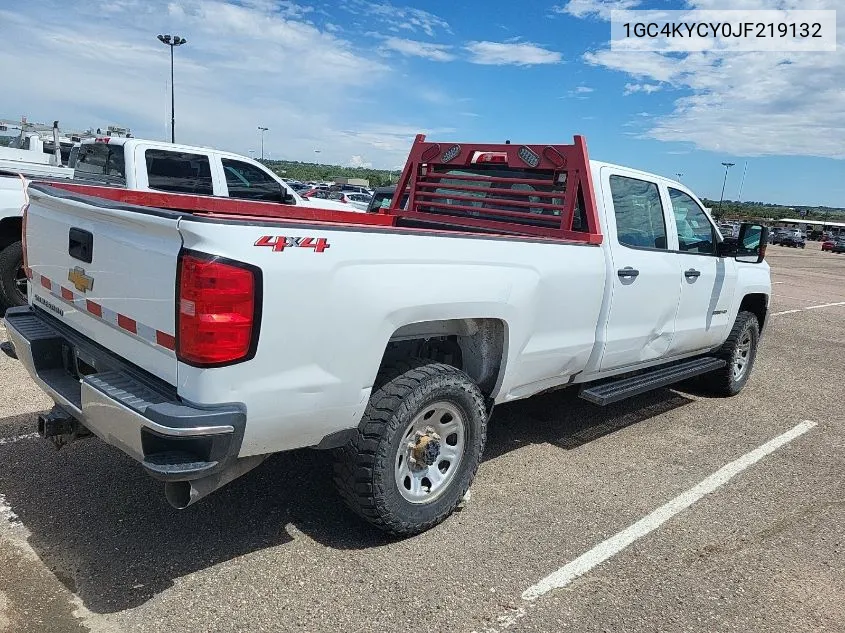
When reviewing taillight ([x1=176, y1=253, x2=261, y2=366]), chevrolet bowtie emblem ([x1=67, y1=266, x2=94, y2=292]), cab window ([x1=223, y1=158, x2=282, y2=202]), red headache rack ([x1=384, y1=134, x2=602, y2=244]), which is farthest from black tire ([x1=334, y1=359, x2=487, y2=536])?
cab window ([x1=223, y1=158, x2=282, y2=202])

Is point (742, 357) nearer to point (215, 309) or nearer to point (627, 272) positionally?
point (627, 272)

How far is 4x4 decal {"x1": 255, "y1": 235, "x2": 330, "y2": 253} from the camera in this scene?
8.01 feet

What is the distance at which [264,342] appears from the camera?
2.49 m

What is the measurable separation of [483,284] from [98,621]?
2.18 metres

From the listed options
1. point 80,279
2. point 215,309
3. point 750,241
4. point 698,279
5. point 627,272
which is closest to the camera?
point 215,309

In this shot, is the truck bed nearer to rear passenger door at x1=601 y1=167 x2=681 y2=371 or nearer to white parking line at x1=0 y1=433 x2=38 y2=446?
rear passenger door at x1=601 y1=167 x2=681 y2=371

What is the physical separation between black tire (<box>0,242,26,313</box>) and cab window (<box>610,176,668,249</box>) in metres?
5.62

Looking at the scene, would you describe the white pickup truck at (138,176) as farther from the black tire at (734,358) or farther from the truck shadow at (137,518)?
the black tire at (734,358)

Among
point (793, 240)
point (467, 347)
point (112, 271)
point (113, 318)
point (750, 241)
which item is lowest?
point (467, 347)

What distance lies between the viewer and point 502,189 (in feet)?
15.6

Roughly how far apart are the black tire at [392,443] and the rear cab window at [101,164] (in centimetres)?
543

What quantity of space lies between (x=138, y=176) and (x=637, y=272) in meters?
5.44

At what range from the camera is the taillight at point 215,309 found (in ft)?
7.71

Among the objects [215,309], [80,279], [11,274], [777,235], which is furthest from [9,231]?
[777,235]
